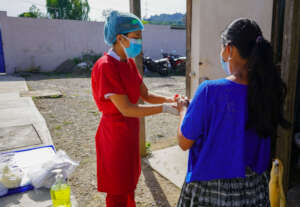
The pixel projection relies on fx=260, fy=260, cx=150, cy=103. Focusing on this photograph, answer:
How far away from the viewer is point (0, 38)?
551 inches

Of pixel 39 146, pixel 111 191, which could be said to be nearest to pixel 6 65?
pixel 39 146

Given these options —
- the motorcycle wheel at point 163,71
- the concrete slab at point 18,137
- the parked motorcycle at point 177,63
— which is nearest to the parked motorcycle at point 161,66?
the motorcycle wheel at point 163,71

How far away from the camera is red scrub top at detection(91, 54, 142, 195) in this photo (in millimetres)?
1854

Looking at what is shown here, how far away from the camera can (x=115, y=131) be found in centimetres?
199

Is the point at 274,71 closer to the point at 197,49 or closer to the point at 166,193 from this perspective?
the point at 166,193

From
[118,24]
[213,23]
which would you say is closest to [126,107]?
[118,24]

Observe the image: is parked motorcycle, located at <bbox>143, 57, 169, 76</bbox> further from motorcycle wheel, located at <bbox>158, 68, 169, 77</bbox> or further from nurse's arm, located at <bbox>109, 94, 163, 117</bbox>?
nurse's arm, located at <bbox>109, 94, 163, 117</bbox>

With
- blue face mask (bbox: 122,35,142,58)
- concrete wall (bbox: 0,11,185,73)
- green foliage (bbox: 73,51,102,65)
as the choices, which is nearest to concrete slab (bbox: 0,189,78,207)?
blue face mask (bbox: 122,35,142,58)

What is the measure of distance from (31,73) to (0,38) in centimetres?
238

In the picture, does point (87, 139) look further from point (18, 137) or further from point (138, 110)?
point (138, 110)

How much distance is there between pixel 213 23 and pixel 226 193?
2636 mm

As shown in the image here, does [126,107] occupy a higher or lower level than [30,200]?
higher

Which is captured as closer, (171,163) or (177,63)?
(171,163)

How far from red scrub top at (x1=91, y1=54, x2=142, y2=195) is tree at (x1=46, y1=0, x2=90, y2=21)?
1675 inches
